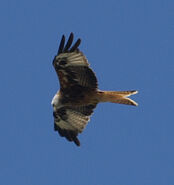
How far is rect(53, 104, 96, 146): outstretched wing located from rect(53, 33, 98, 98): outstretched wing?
1.97 feet

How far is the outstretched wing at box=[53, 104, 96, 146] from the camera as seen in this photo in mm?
14945

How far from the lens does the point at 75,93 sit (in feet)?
47.5

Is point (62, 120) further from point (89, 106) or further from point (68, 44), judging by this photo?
point (68, 44)

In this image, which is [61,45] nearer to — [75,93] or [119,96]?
[75,93]

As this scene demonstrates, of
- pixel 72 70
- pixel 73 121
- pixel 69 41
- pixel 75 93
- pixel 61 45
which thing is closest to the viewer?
pixel 69 41

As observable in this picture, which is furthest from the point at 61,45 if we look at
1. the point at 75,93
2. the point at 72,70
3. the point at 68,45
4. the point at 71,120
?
the point at 71,120

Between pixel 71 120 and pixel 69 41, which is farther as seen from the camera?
pixel 71 120

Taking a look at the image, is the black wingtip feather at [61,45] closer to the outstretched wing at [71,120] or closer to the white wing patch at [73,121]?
the outstretched wing at [71,120]

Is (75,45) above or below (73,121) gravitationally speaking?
above

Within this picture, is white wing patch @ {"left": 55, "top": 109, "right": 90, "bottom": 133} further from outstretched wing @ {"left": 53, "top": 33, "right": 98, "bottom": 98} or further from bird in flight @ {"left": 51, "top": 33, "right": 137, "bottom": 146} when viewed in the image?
outstretched wing @ {"left": 53, "top": 33, "right": 98, "bottom": 98}

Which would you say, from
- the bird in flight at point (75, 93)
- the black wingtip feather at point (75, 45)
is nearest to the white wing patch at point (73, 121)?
the bird in flight at point (75, 93)

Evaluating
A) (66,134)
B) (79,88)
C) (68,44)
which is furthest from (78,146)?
(68,44)

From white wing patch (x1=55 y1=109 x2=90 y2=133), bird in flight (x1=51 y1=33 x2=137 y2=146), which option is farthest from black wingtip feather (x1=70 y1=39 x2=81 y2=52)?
white wing patch (x1=55 y1=109 x2=90 y2=133)

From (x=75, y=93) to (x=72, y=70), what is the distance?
539 mm
